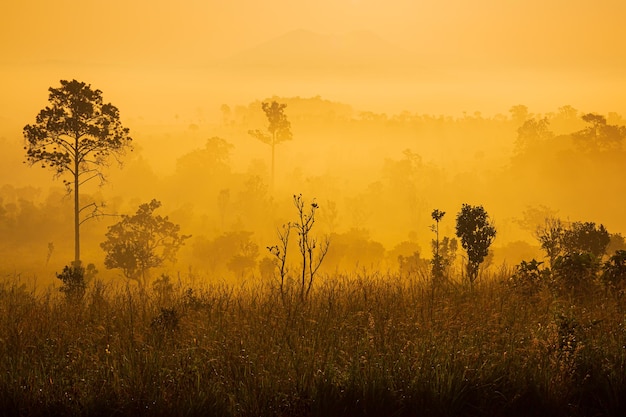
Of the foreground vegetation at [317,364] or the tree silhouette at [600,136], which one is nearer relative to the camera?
the foreground vegetation at [317,364]

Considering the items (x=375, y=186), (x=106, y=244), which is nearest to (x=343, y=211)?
(x=375, y=186)

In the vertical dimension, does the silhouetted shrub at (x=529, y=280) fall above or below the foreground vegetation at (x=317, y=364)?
above

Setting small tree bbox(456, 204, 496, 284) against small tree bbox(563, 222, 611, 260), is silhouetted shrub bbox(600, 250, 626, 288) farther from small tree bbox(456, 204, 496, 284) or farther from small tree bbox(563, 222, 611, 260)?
small tree bbox(563, 222, 611, 260)

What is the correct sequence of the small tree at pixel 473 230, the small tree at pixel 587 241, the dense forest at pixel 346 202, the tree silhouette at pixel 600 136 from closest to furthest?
the small tree at pixel 473 230, the small tree at pixel 587 241, the dense forest at pixel 346 202, the tree silhouette at pixel 600 136

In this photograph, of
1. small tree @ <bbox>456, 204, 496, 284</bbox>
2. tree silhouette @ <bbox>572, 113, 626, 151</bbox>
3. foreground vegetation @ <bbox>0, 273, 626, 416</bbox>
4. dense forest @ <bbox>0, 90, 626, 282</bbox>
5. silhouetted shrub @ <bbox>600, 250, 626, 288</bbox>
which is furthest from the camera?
tree silhouette @ <bbox>572, 113, 626, 151</bbox>

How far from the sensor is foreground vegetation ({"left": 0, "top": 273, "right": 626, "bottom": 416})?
7.41m

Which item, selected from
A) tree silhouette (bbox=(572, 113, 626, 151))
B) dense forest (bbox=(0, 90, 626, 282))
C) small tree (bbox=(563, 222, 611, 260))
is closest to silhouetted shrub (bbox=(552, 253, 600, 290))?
small tree (bbox=(563, 222, 611, 260))

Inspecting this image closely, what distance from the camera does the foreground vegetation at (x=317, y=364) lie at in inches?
292

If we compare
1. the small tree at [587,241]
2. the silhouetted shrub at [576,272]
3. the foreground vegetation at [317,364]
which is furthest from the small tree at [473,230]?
the foreground vegetation at [317,364]

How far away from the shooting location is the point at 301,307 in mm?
10562

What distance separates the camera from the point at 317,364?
8.09m

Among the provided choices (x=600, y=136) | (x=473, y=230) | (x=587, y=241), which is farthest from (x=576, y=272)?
(x=600, y=136)

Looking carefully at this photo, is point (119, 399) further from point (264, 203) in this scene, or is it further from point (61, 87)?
point (264, 203)

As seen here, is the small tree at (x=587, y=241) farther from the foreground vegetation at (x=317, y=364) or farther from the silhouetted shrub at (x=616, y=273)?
the foreground vegetation at (x=317, y=364)
